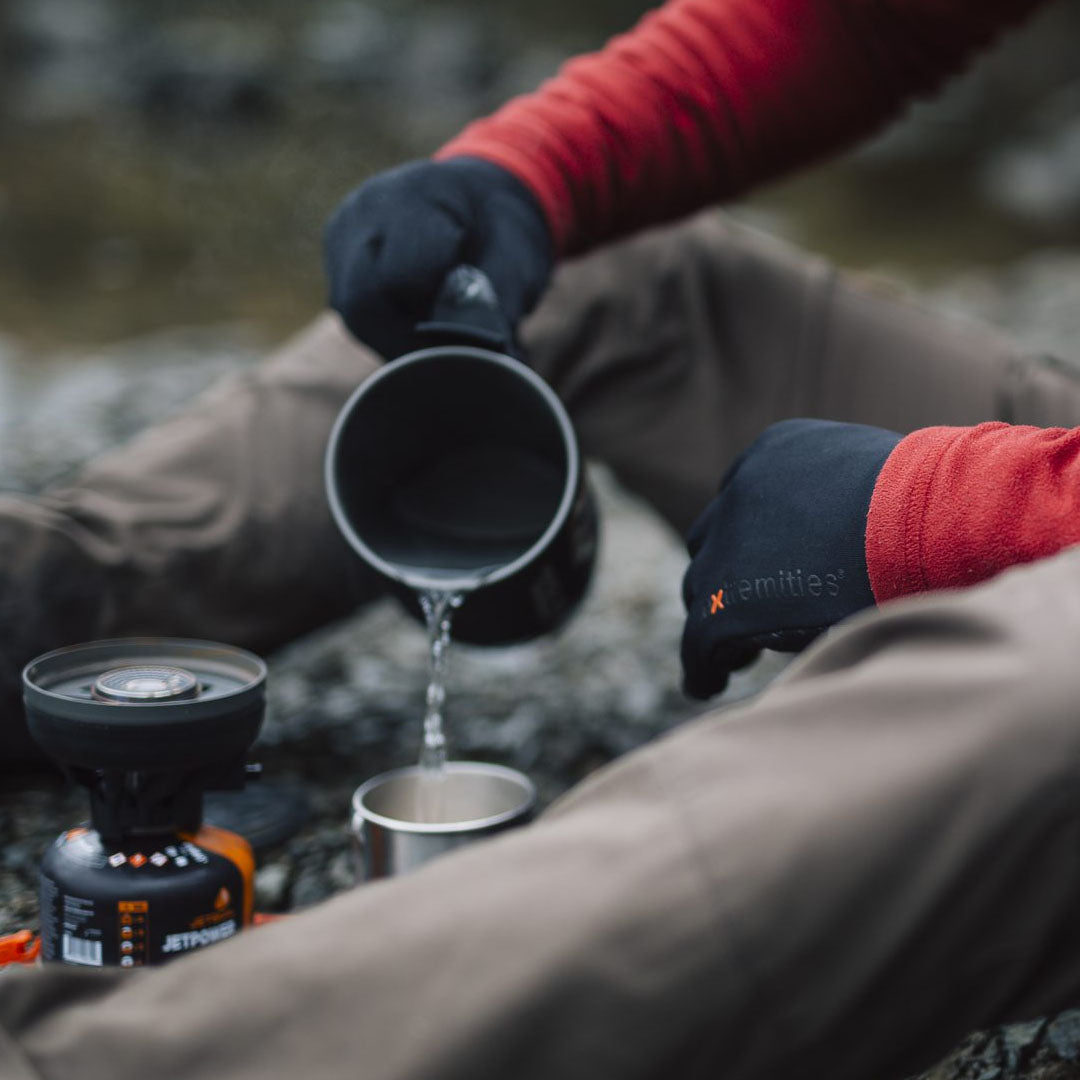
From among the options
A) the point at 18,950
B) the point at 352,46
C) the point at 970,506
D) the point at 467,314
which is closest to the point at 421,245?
the point at 467,314

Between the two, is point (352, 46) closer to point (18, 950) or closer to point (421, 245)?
point (421, 245)

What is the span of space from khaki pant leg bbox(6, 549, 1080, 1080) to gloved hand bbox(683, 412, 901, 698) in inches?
10.2

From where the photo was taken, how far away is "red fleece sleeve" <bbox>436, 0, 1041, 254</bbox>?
4.77 ft

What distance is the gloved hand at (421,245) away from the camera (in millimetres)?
1200

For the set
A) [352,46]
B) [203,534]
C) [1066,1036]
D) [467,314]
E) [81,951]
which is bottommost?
[1066,1036]

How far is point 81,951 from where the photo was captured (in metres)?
0.90

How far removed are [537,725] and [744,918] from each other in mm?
1046

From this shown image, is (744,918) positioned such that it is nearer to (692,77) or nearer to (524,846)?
(524,846)

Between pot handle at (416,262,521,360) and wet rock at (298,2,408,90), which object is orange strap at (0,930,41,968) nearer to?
pot handle at (416,262,521,360)

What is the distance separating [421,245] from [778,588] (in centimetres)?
46

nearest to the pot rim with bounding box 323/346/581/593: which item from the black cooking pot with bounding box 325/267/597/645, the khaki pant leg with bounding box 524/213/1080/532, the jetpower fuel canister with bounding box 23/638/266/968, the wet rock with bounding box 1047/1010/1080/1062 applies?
the black cooking pot with bounding box 325/267/597/645

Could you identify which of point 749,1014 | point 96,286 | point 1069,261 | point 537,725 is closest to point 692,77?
point 537,725

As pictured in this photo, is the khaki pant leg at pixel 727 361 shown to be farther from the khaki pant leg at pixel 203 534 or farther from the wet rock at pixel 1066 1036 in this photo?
the wet rock at pixel 1066 1036

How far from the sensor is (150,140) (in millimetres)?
7844
